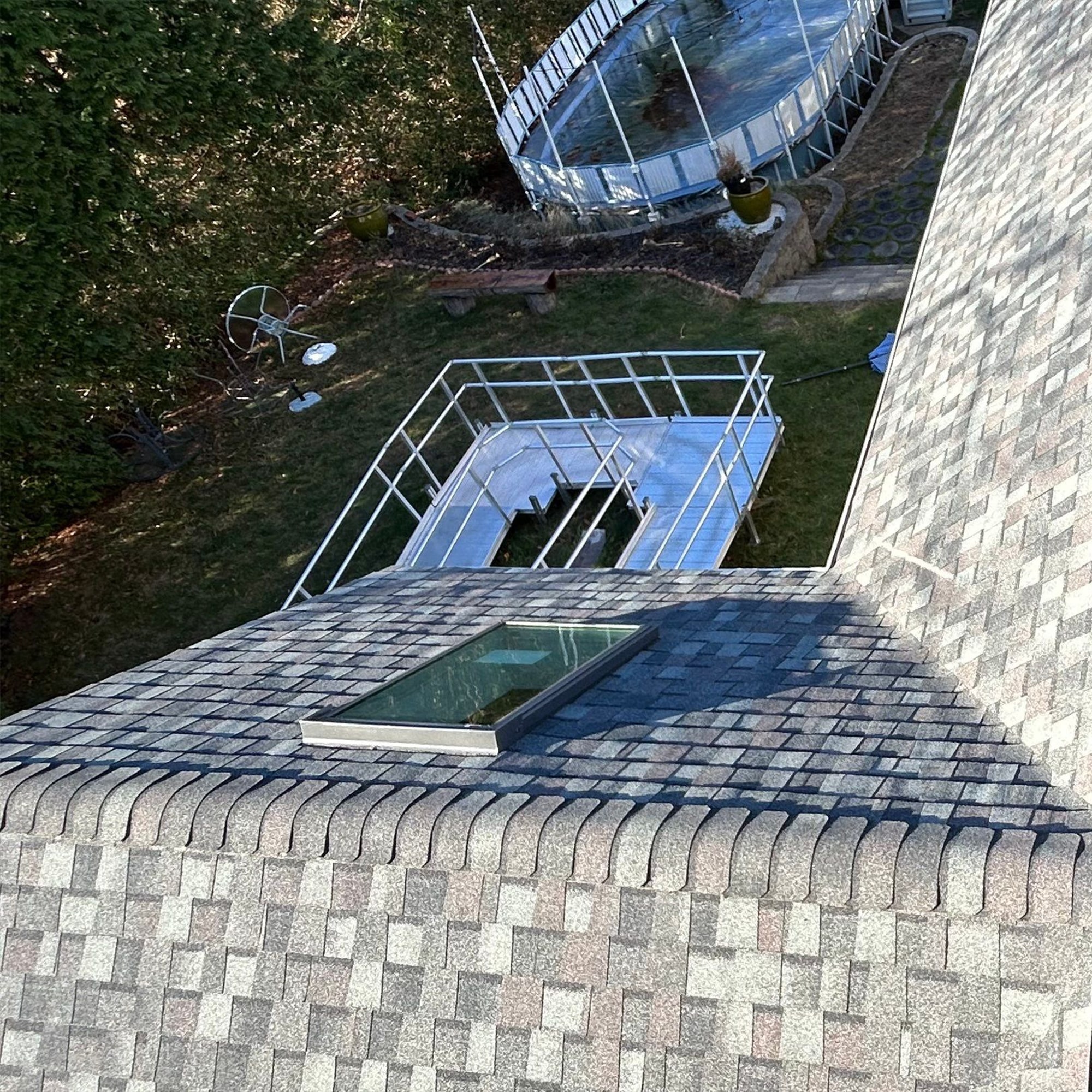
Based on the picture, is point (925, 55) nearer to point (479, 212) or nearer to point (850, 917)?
point (479, 212)

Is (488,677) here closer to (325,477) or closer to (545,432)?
(545,432)

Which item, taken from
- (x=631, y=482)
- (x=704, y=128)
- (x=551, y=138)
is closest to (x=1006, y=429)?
(x=631, y=482)

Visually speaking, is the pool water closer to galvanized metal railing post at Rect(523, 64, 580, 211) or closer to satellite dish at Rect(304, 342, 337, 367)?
galvanized metal railing post at Rect(523, 64, 580, 211)

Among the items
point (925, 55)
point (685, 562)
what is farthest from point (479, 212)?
point (685, 562)

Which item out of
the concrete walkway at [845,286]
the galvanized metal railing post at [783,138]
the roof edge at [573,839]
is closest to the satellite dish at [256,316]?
the concrete walkway at [845,286]

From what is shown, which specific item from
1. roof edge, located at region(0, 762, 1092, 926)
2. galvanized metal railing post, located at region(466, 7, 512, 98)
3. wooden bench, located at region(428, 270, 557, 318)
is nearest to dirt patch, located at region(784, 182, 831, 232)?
wooden bench, located at region(428, 270, 557, 318)
